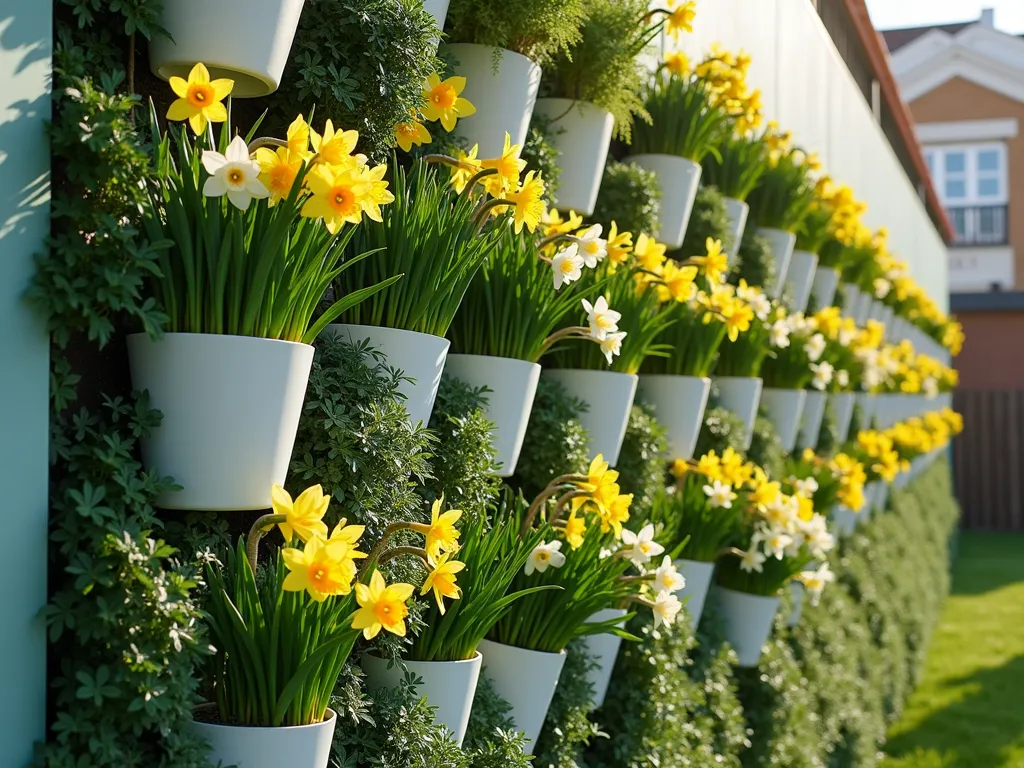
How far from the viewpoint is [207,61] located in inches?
53.0

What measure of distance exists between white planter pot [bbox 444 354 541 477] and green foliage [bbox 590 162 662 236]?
31.3 inches

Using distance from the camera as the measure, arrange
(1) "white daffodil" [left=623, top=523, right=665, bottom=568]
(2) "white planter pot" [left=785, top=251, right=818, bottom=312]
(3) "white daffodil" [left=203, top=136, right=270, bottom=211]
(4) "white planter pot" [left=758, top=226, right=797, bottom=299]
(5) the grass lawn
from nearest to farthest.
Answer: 1. (3) "white daffodil" [left=203, top=136, right=270, bottom=211]
2. (1) "white daffodil" [left=623, top=523, right=665, bottom=568]
3. (4) "white planter pot" [left=758, top=226, right=797, bottom=299]
4. (2) "white planter pot" [left=785, top=251, right=818, bottom=312]
5. (5) the grass lawn

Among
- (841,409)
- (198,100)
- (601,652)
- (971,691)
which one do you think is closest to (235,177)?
(198,100)

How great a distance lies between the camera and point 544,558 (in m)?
1.86

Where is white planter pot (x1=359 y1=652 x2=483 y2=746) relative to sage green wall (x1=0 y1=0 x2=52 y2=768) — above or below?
below

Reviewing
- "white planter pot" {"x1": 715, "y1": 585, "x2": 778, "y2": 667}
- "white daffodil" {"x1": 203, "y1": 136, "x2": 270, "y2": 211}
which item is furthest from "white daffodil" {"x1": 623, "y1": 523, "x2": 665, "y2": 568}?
"white planter pot" {"x1": 715, "y1": 585, "x2": 778, "y2": 667}

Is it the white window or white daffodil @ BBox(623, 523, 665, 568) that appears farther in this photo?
the white window

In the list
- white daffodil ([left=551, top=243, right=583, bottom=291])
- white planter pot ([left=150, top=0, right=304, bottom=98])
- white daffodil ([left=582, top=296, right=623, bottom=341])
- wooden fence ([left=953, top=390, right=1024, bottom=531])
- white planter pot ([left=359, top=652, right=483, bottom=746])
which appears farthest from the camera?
wooden fence ([left=953, top=390, right=1024, bottom=531])

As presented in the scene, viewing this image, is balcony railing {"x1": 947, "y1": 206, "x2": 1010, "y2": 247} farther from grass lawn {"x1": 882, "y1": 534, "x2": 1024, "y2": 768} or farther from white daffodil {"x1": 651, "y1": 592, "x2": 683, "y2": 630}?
white daffodil {"x1": 651, "y1": 592, "x2": 683, "y2": 630}

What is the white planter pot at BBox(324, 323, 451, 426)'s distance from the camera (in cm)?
160

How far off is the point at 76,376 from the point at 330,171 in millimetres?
358

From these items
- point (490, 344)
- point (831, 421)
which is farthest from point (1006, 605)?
point (490, 344)

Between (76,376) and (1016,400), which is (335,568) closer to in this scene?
(76,376)

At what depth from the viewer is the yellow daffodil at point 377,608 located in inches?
48.8
